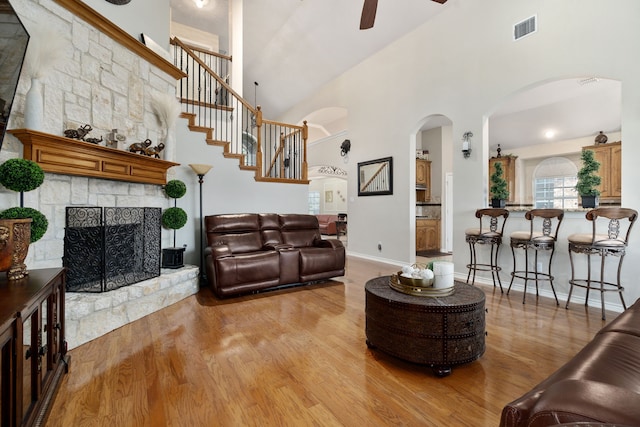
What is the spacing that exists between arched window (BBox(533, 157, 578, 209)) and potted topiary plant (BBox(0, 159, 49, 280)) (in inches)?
365

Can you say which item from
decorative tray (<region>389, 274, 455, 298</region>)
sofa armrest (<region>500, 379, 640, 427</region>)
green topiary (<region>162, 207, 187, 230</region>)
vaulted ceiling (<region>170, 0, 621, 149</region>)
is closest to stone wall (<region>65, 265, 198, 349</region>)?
green topiary (<region>162, 207, 187, 230</region>)

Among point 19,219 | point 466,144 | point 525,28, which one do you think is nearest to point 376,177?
point 466,144

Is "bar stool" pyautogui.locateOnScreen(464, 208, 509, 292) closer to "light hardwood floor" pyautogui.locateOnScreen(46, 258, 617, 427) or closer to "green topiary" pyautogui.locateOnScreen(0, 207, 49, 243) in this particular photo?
"light hardwood floor" pyautogui.locateOnScreen(46, 258, 617, 427)

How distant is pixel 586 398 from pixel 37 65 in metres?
3.58

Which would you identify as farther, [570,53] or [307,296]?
[307,296]

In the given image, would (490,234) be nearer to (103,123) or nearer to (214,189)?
(214,189)

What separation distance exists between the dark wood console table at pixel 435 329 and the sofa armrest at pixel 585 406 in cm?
116

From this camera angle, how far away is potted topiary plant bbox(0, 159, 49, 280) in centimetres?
157

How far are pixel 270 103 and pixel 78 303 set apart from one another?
8.67 m

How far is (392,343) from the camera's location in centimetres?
201

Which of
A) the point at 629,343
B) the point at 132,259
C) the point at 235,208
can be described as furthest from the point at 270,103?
the point at 629,343

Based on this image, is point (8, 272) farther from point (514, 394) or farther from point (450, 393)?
point (514, 394)

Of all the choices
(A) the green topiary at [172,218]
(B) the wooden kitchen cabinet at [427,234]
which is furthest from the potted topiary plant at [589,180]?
(A) the green topiary at [172,218]

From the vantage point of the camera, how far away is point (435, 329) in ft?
6.16
